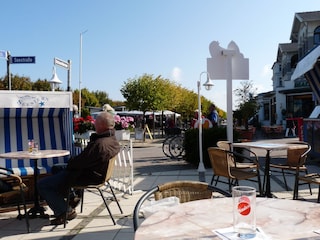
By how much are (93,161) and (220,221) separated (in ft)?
8.61

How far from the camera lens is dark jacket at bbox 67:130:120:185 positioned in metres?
4.18

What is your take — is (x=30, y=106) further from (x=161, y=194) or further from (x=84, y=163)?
(x=161, y=194)

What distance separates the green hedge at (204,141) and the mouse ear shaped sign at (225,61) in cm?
153

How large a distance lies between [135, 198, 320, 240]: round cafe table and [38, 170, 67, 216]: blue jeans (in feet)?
8.67

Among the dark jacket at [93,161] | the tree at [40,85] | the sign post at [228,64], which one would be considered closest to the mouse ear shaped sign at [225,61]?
the sign post at [228,64]

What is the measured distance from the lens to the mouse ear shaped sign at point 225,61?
26.2 ft

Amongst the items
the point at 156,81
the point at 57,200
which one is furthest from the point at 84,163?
the point at 156,81

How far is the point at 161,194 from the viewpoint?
2623 millimetres

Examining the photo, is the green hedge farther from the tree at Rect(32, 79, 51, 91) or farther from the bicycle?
the tree at Rect(32, 79, 51, 91)

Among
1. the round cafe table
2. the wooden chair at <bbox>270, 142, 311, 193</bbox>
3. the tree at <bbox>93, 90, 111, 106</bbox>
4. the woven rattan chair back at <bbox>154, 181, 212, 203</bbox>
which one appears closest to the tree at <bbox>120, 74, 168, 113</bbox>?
the wooden chair at <bbox>270, 142, 311, 193</bbox>

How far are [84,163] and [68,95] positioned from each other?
6.55 ft

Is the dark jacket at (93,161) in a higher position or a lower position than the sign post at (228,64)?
lower

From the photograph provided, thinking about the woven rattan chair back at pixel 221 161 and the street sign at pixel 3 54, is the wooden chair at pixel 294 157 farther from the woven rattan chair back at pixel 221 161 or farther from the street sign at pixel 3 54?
the street sign at pixel 3 54

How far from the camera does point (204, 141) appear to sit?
8820mm
